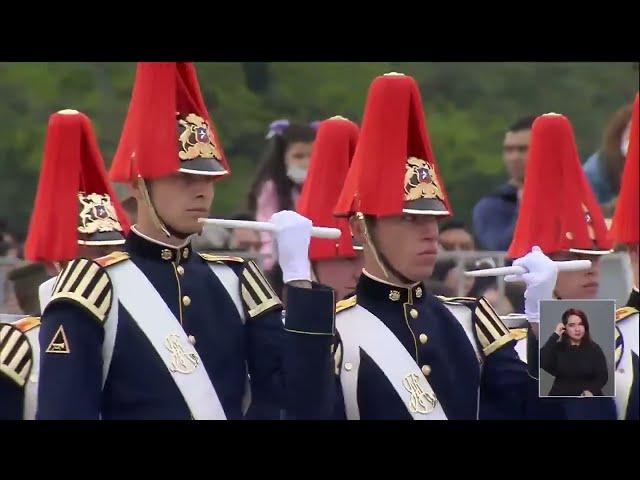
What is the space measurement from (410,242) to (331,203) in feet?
4.90

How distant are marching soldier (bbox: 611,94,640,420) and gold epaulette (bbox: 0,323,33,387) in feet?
6.95

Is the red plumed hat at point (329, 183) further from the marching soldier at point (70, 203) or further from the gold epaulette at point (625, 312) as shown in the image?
the gold epaulette at point (625, 312)

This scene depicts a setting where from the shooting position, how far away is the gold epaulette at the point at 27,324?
7.17 meters

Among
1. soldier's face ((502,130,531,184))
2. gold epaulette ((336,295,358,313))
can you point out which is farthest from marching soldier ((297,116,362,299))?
soldier's face ((502,130,531,184))

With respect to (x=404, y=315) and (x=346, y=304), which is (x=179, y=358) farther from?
(x=404, y=315)

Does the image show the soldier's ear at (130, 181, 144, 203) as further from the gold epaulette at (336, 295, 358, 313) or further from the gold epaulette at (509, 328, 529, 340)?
the gold epaulette at (509, 328, 529, 340)

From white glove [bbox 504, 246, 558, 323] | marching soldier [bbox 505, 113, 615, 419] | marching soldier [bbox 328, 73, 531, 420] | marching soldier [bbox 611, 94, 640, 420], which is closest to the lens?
marching soldier [bbox 328, 73, 531, 420]

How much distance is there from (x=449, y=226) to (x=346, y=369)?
11.1ft

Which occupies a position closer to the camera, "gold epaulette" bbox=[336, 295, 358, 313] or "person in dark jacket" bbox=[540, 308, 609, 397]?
"person in dark jacket" bbox=[540, 308, 609, 397]

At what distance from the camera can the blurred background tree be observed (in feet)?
30.9

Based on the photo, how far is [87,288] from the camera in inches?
247

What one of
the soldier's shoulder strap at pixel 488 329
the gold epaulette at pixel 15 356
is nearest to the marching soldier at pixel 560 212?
the soldier's shoulder strap at pixel 488 329

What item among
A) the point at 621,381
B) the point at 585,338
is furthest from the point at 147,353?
the point at 621,381

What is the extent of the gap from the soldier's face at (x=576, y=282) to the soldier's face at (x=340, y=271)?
0.87 m
